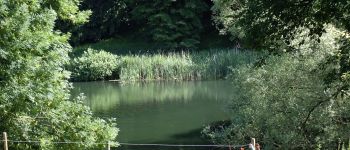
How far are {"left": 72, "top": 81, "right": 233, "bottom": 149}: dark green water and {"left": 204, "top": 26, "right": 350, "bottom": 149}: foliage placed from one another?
287 centimetres

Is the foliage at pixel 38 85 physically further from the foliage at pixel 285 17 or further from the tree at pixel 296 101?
the foliage at pixel 285 17

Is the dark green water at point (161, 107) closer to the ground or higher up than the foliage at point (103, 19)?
closer to the ground

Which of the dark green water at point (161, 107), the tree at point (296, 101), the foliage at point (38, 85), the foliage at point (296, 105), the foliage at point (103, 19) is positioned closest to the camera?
the foliage at point (38, 85)

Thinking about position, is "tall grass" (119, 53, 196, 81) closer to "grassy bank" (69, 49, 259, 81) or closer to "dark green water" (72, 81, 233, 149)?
"grassy bank" (69, 49, 259, 81)

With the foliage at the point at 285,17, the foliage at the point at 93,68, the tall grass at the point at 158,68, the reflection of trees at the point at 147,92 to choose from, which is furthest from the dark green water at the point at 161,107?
the foliage at the point at 285,17

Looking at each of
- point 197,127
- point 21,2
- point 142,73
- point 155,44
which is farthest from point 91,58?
point 21,2

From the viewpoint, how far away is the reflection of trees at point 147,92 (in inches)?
994

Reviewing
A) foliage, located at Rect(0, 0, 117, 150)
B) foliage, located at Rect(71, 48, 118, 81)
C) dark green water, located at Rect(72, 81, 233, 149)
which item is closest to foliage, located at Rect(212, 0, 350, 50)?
foliage, located at Rect(0, 0, 117, 150)

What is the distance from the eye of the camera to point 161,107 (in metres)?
23.2

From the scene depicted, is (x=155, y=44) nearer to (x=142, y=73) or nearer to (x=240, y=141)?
(x=142, y=73)

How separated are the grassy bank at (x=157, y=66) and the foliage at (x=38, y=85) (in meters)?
19.5

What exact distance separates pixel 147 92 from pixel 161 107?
4764mm

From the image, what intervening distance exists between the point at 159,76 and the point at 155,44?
1008 centimetres

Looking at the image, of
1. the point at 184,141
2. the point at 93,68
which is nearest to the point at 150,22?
the point at 93,68
